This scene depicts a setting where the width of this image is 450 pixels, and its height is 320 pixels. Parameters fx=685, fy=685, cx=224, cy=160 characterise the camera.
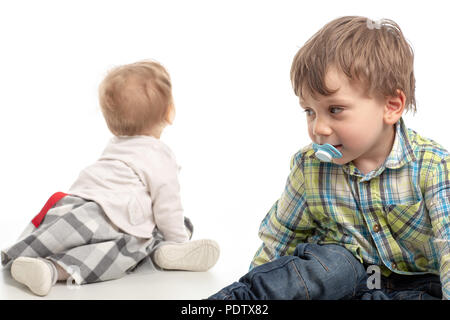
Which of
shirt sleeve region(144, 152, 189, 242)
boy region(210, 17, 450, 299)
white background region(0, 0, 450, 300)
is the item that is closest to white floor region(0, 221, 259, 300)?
shirt sleeve region(144, 152, 189, 242)

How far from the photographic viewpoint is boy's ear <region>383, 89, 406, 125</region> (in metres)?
1.33

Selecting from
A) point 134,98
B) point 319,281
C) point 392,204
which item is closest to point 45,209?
point 134,98

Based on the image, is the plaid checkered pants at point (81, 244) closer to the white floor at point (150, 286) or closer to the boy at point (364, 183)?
the white floor at point (150, 286)

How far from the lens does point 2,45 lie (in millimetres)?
2674

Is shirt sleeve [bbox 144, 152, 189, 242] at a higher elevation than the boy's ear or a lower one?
lower

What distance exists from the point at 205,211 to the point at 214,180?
0.23 m

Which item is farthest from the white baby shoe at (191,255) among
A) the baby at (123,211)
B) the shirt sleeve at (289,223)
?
the shirt sleeve at (289,223)

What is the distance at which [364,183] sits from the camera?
139 cm

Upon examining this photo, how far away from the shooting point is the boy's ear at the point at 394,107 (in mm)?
1334

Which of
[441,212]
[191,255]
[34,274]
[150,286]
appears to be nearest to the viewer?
[441,212]

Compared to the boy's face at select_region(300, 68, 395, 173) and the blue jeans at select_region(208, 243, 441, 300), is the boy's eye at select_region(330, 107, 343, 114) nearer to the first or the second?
the boy's face at select_region(300, 68, 395, 173)

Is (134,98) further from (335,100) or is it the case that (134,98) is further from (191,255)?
(335,100)

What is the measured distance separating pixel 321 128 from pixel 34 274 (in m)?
0.65
